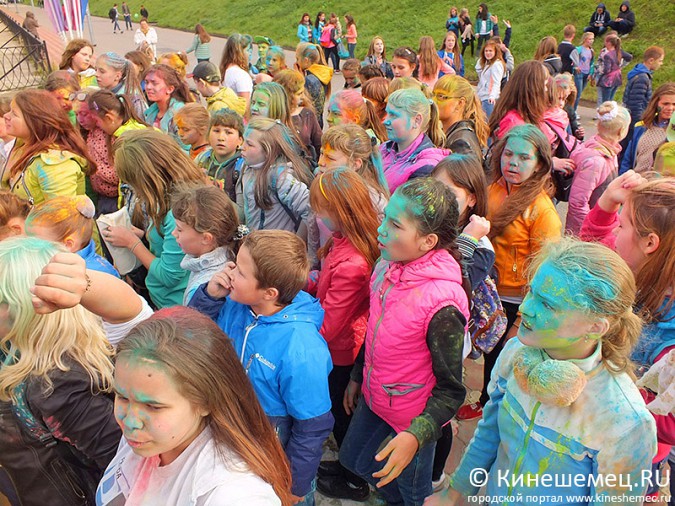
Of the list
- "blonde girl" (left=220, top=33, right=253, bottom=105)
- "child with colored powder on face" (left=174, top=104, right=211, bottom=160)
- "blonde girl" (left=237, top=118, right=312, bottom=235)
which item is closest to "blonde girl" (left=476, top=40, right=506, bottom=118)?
"blonde girl" (left=220, top=33, right=253, bottom=105)

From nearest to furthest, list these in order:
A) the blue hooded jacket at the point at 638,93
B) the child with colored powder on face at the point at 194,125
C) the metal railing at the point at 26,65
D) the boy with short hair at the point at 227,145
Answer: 1. the boy with short hair at the point at 227,145
2. the child with colored powder on face at the point at 194,125
3. the blue hooded jacket at the point at 638,93
4. the metal railing at the point at 26,65

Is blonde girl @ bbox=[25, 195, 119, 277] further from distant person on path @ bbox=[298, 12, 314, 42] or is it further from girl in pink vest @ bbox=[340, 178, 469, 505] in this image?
distant person on path @ bbox=[298, 12, 314, 42]

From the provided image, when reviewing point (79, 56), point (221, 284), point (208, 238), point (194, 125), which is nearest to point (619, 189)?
point (221, 284)

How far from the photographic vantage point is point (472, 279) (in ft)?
8.63

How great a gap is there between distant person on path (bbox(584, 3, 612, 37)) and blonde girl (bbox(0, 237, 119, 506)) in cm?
1730

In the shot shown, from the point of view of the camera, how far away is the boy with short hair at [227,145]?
4211 millimetres

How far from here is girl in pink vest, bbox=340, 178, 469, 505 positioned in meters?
2.27

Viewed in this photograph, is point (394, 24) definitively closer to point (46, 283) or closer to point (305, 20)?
point (305, 20)

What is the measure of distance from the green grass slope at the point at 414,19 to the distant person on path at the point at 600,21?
0.38 metres

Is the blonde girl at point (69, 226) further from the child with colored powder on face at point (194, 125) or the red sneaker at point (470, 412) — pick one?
the red sneaker at point (470, 412)

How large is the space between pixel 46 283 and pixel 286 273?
1.08 m

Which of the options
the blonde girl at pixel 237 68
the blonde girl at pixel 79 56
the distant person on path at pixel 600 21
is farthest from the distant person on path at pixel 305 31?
the blonde girl at pixel 79 56

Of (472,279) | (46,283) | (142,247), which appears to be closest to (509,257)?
(472,279)

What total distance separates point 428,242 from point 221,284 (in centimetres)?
97
